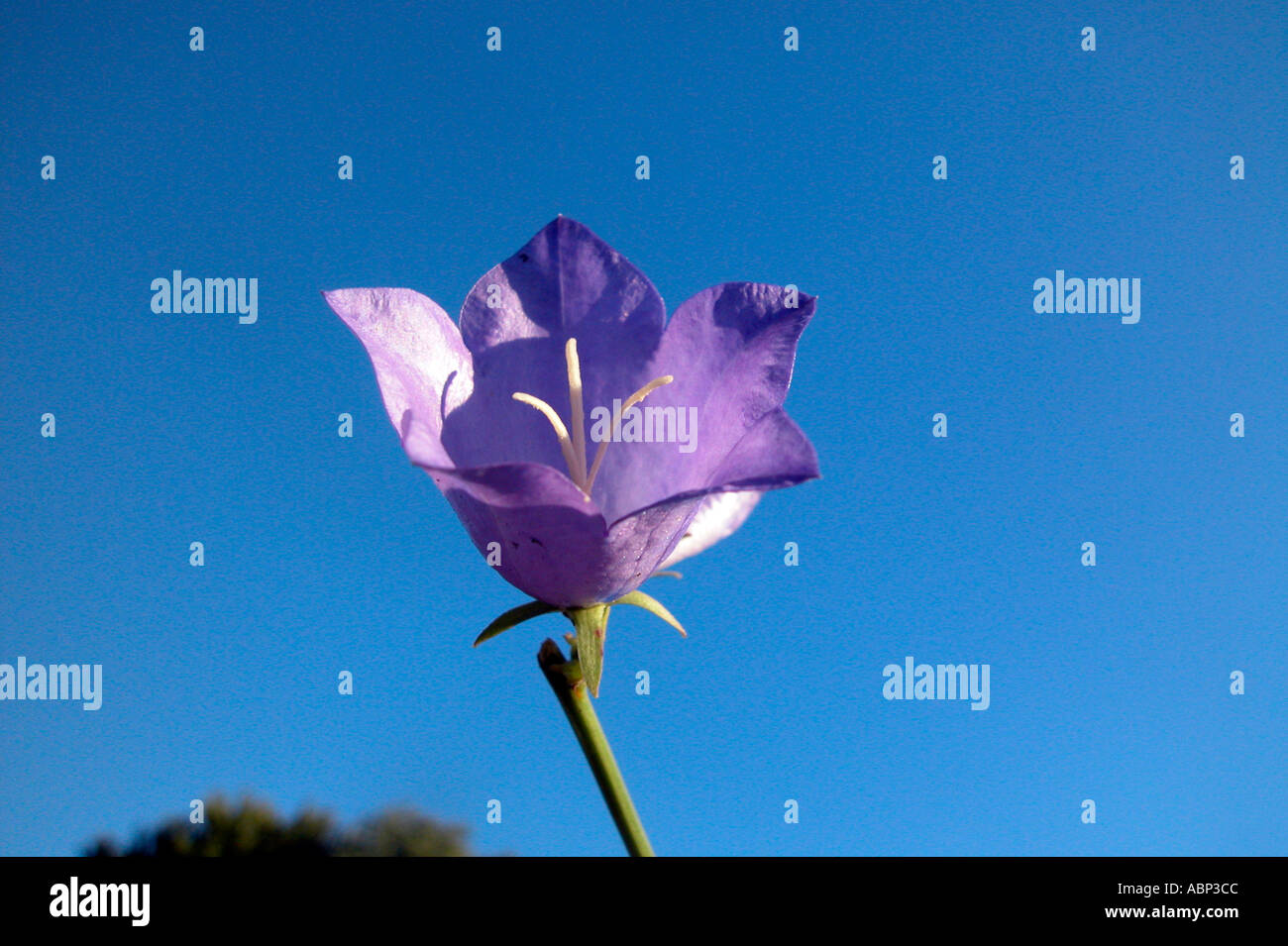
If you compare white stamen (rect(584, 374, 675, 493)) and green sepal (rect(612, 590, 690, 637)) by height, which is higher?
white stamen (rect(584, 374, 675, 493))

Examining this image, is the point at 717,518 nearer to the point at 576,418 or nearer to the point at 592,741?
the point at 576,418

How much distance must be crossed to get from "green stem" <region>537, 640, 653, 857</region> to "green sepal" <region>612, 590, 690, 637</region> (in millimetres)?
163

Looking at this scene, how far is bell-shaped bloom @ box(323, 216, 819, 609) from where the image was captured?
1.30 m

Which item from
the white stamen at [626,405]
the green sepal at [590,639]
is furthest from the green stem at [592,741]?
the white stamen at [626,405]

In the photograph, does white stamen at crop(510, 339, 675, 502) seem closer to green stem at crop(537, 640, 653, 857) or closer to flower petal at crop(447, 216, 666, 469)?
flower petal at crop(447, 216, 666, 469)

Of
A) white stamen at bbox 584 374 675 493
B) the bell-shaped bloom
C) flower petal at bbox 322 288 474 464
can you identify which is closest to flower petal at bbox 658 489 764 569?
the bell-shaped bloom

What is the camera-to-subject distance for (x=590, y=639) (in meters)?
1.40

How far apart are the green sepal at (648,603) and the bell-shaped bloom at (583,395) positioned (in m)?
0.02
